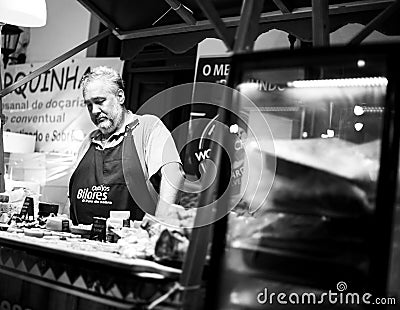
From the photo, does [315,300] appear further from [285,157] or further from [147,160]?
[147,160]

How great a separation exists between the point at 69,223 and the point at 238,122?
3.65 feet

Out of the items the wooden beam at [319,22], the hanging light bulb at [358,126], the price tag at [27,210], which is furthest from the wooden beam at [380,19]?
the price tag at [27,210]

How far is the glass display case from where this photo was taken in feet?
4.81

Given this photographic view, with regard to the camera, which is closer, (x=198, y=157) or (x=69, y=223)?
(x=69, y=223)

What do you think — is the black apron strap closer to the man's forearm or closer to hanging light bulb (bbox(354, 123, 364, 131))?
the man's forearm

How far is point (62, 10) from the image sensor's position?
19.5ft

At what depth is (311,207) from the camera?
1550 mm

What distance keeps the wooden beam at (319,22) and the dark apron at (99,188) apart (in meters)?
1.26

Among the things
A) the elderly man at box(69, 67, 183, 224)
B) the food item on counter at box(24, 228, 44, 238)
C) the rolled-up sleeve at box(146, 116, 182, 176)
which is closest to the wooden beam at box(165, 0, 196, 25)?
the elderly man at box(69, 67, 183, 224)

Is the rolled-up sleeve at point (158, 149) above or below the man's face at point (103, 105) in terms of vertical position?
below

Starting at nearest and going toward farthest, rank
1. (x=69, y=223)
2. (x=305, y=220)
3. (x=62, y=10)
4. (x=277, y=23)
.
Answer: (x=305, y=220) → (x=69, y=223) → (x=277, y=23) → (x=62, y=10)

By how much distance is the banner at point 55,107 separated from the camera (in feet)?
17.6

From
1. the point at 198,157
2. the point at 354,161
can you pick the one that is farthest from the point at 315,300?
the point at 198,157

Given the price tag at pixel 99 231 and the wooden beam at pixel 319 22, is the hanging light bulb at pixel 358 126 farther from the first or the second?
the price tag at pixel 99 231
